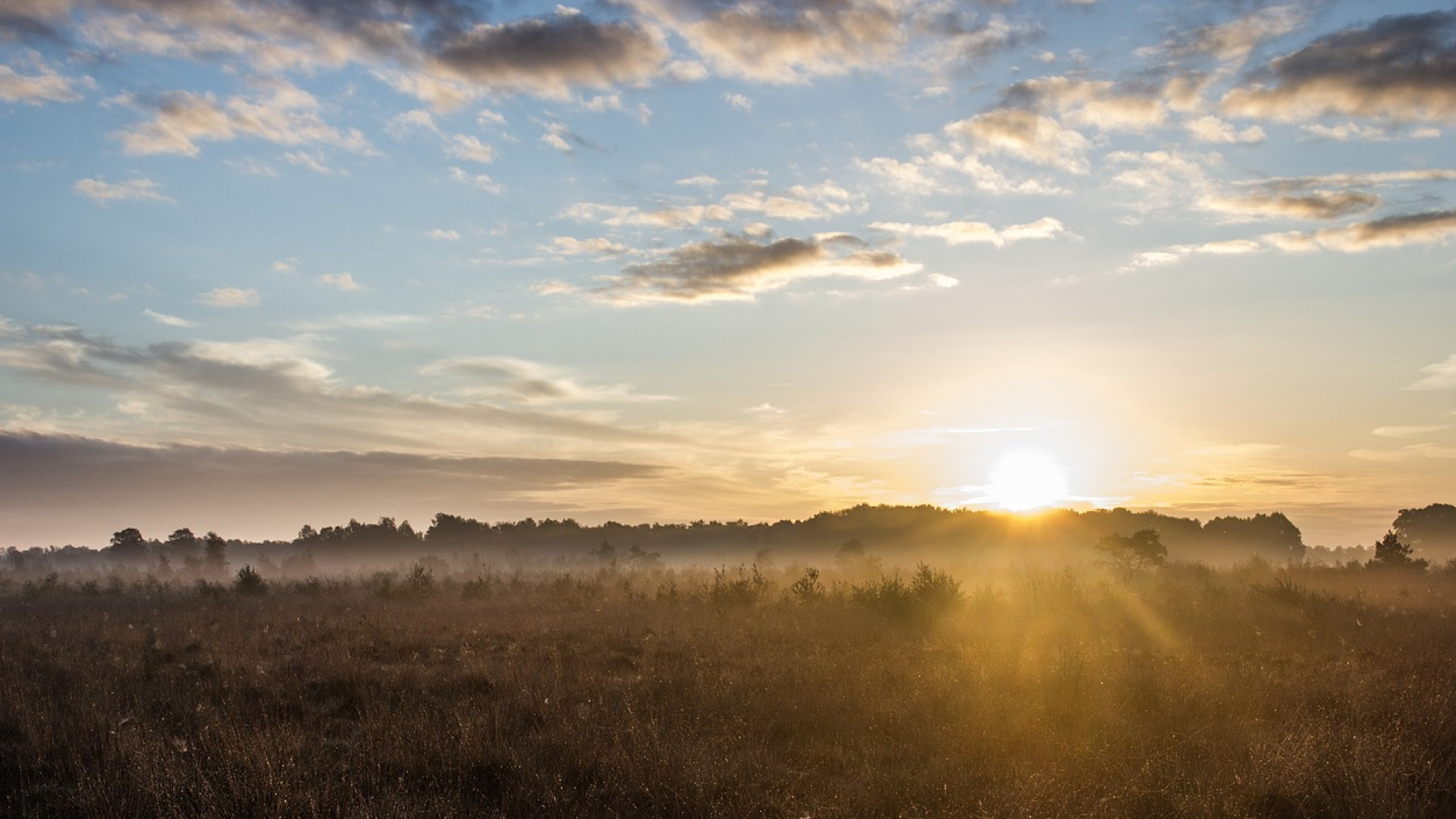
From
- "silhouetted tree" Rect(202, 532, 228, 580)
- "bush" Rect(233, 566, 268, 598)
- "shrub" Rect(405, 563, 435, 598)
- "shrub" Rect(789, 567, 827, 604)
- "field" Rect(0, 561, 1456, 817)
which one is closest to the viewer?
"field" Rect(0, 561, 1456, 817)

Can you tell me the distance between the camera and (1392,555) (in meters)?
31.0

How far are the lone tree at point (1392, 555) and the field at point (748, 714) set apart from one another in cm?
1411

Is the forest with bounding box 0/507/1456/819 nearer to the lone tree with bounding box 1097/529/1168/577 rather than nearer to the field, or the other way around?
the field

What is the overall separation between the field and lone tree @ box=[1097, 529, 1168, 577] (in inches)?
453

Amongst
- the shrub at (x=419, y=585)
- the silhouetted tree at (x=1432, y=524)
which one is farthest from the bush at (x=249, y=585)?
the silhouetted tree at (x=1432, y=524)

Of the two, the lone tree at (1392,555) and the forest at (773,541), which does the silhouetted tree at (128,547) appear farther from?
the lone tree at (1392,555)

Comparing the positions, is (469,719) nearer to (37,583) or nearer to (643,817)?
(643,817)

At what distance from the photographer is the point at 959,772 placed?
7.43 metres

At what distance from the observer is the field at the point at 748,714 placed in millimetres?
6797

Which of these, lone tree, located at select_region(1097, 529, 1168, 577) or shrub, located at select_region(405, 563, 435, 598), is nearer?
shrub, located at select_region(405, 563, 435, 598)

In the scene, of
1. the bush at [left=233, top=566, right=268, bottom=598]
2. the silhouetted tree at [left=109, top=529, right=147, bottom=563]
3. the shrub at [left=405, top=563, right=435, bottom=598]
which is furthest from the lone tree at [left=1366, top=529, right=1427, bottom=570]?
the silhouetted tree at [left=109, top=529, right=147, bottom=563]

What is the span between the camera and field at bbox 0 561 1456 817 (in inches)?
268

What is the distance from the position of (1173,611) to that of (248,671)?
18762 mm

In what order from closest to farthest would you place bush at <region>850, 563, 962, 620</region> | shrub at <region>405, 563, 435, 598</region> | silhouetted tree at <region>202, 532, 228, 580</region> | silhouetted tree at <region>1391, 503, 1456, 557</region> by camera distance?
bush at <region>850, 563, 962, 620</region>
shrub at <region>405, 563, 435, 598</region>
silhouetted tree at <region>202, 532, 228, 580</region>
silhouetted tree at <region>1391, 503, 1456, 557</region>
